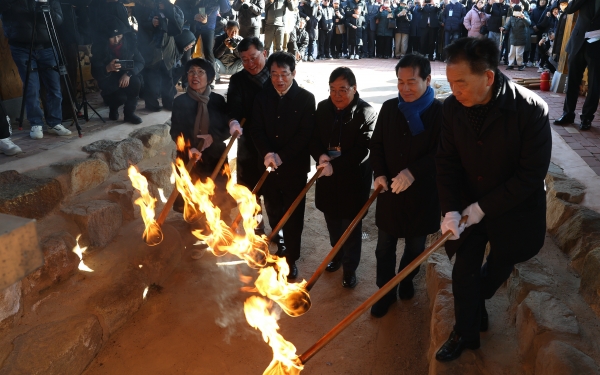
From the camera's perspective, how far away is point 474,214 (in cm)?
277

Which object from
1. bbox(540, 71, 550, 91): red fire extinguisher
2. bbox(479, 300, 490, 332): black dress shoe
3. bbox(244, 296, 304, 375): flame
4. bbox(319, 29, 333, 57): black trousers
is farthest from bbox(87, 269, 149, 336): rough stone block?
bbox(319, 29, 333, 57): black trousers

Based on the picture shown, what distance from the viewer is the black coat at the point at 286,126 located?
13.8ft

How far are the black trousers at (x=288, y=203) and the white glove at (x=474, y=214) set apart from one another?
1.83m

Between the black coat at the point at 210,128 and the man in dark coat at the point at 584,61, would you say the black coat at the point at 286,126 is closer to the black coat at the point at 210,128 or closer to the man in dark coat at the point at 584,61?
the black coat at the point at 210,128

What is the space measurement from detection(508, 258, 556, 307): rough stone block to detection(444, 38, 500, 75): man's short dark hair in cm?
162

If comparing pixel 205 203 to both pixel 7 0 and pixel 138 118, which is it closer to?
pixel 138 118

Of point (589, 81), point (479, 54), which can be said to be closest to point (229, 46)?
point (589, 81)

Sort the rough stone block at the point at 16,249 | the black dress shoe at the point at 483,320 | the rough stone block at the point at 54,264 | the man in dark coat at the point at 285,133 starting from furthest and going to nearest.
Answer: the man in dark coat at the point at 285,133
the rough stone block at the point at 54,264
the black dress shoe at the point at 483,320
the rough stone block at the point at 16,249

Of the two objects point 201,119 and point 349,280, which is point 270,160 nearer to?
point 201,119

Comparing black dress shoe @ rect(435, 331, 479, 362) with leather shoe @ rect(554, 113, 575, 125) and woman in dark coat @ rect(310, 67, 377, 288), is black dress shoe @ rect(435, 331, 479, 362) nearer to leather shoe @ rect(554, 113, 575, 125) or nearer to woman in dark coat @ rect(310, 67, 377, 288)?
woman in dark coat @ rect(310, 67, 377, 288)

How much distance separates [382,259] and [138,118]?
4241 millimetres

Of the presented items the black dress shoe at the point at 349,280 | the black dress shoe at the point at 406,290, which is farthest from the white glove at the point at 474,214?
the black dress shoe at the point at 349,280

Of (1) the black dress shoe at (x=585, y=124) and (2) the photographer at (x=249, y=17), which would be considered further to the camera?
(2) the photographer at (x=249, y=17)

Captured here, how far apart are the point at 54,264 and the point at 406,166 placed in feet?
9.91
